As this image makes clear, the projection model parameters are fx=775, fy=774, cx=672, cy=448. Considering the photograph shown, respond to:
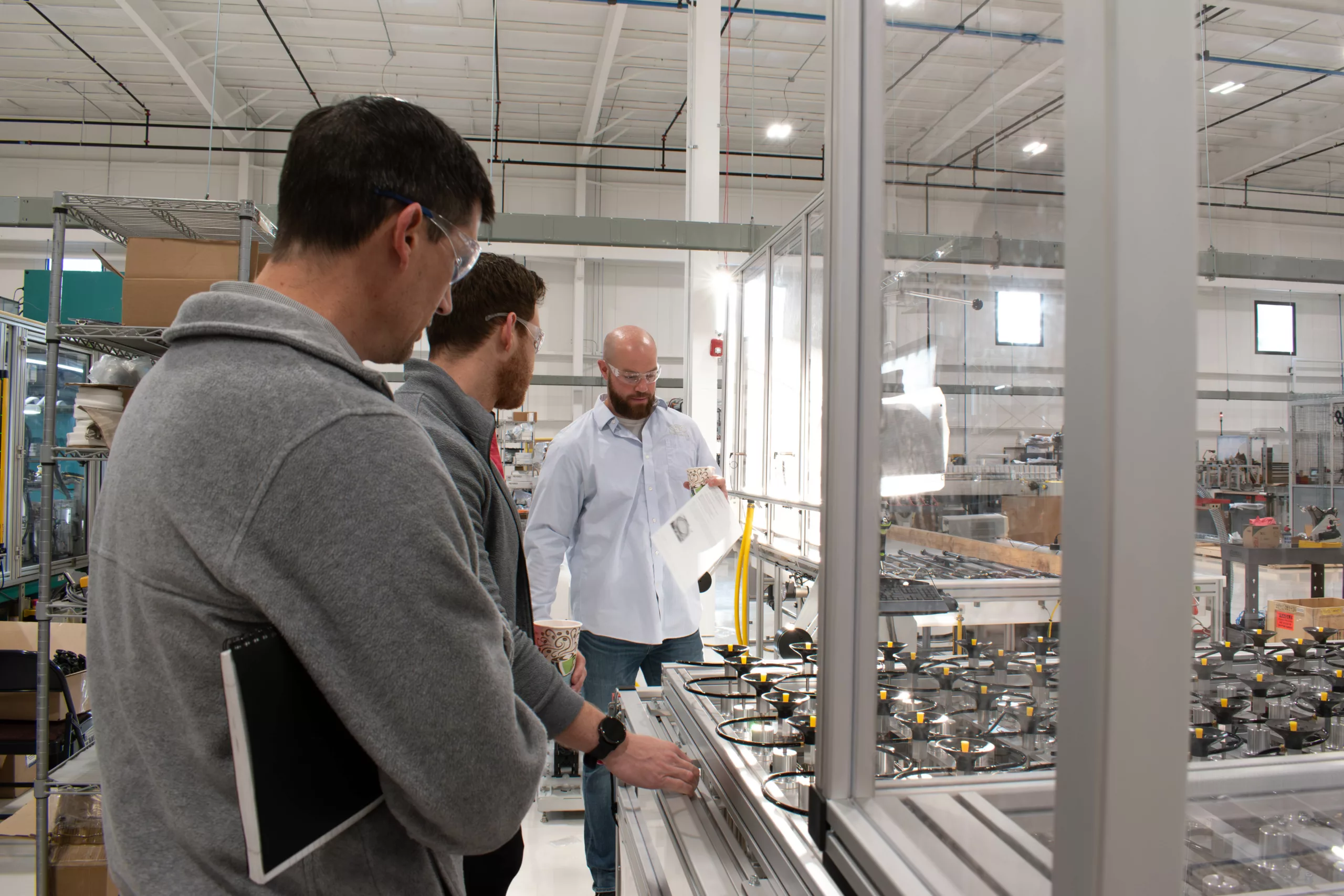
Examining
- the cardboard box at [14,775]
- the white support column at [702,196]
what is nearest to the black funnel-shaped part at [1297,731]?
the cardboard box at [14,775]

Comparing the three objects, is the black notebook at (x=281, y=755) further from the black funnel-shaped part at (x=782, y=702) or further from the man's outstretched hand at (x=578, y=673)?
the man's outstretched hand at (x=578, y=673)

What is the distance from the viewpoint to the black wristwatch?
134 centimetres

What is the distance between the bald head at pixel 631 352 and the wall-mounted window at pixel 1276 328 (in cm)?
182

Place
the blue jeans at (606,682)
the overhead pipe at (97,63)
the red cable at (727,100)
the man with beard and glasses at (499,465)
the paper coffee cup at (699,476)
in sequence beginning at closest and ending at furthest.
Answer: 1. the man with beard and glasses at (499,465)
2. the blue jeans at (606,682)
3. the paper coffee cup at (699,476)
4. the overhead pipe at (97,63)
5. the red cable at (727,100)

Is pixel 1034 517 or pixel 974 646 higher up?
pixel 1034 517

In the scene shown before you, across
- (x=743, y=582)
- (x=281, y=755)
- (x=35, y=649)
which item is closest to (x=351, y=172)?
(x=281, y=755)

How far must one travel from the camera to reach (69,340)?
2885 millimetres

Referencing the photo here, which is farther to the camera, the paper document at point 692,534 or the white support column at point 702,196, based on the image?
the white support column at point 702,196

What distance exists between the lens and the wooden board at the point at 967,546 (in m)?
0.84

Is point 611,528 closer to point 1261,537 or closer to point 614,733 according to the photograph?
point 614,733

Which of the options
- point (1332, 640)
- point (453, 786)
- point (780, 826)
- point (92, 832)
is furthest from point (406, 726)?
point (92, 832)

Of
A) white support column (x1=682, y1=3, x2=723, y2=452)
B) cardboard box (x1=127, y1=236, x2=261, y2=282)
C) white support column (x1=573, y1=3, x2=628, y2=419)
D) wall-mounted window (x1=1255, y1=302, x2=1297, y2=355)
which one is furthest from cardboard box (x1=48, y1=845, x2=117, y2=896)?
white support column (x1=573, y1=3, x2=628, y2=419)

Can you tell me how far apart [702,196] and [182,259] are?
429 centimetres

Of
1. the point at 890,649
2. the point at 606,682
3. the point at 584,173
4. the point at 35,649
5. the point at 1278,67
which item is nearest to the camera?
the point at 890,649
